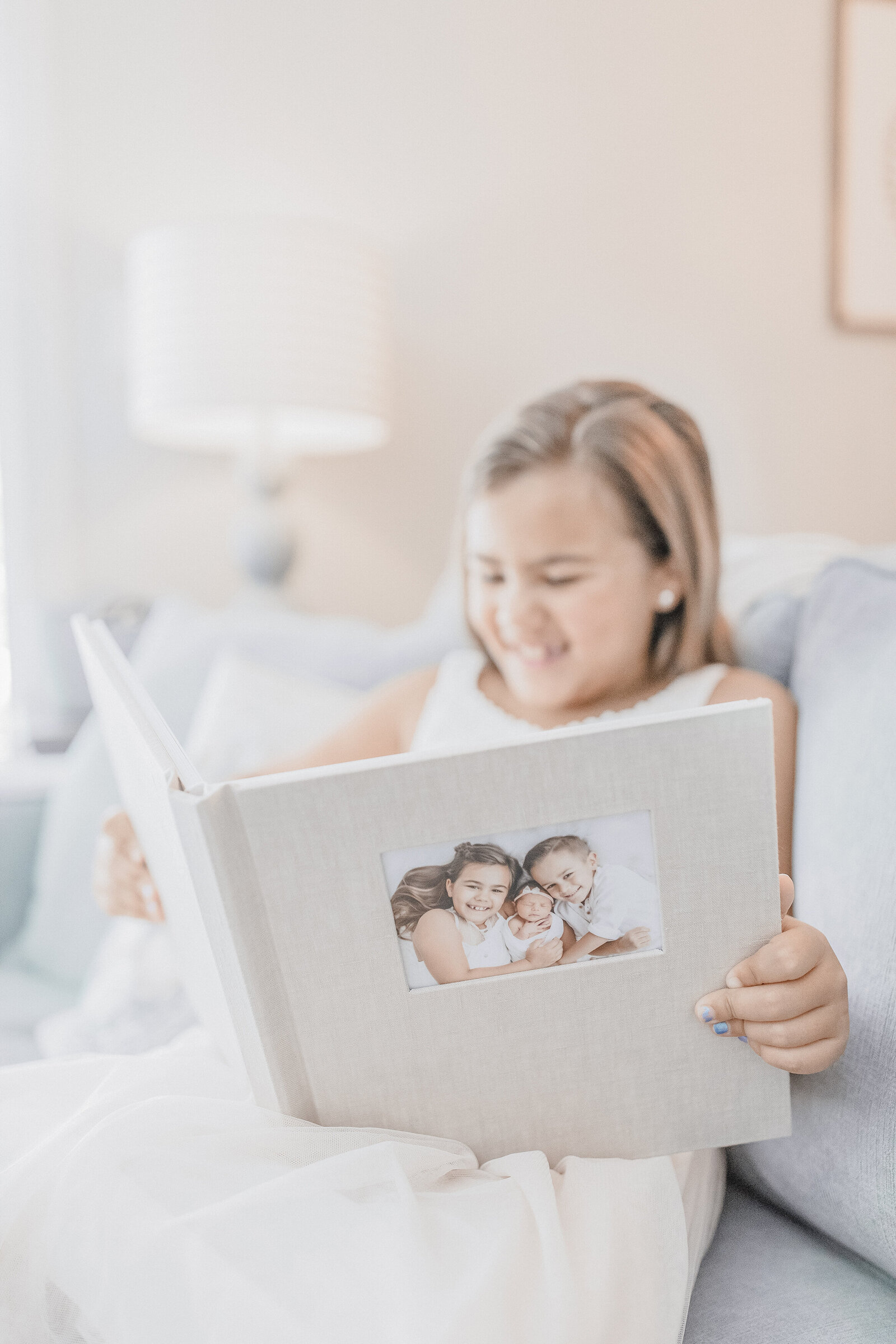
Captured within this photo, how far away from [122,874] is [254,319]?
2.90 feet

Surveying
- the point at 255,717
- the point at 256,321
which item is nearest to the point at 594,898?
the point at 255,717

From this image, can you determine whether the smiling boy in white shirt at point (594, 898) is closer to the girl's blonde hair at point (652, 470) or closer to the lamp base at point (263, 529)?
the girl's blonde hair at point (652, 470)

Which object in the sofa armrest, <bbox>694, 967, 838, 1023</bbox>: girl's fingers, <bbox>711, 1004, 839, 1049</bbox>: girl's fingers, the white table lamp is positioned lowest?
the sofa armrest

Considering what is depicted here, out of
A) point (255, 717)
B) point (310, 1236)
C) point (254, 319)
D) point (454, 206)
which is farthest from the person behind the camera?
point (454, 206)

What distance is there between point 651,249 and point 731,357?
0.84 ft

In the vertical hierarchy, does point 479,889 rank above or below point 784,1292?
above

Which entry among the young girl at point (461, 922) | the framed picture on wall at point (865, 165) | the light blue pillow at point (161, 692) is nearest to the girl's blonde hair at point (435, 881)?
the young girl at point (461, 922)

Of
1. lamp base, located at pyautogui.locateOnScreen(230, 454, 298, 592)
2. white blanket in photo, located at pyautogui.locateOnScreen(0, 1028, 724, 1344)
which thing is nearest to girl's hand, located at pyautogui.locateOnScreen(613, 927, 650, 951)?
white blanket in photo, located at pyautogui.locateOnScreen(0, 1028, 724, 1344)

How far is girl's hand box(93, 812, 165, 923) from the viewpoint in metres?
0.82

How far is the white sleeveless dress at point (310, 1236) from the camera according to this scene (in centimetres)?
40

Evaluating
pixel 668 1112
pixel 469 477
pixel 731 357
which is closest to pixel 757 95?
pixel 731 357

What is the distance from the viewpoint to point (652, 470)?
83cm

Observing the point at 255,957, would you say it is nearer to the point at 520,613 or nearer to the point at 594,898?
the point at 594,898

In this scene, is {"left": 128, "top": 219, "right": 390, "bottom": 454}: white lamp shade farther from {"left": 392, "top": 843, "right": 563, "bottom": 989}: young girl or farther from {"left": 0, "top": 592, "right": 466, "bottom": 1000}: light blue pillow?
{"left": 392, "top": 843, "right": 563, "bottom": 989}: young girl
